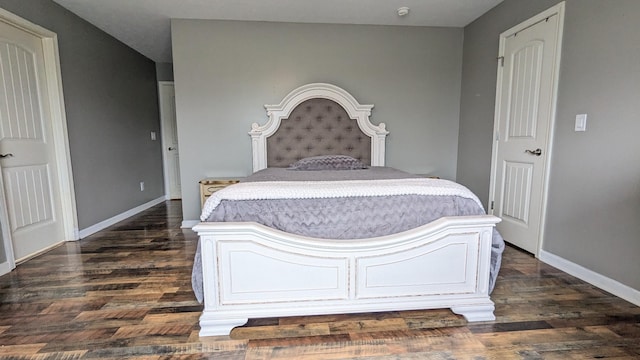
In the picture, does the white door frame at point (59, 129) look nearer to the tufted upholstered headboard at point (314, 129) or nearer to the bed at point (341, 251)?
the tufted upholstered headboard at point (314, 129)

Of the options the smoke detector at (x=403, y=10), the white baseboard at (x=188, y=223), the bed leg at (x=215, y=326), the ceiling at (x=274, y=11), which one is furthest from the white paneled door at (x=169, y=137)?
the bed leg at (x=215, y=326)

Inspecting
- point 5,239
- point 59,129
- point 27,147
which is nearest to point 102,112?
point 59,129

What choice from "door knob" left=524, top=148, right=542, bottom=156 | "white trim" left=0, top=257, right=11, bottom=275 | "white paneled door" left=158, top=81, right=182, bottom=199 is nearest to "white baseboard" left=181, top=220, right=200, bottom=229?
"white trim" left=0, top=257, right=11, bottom=275

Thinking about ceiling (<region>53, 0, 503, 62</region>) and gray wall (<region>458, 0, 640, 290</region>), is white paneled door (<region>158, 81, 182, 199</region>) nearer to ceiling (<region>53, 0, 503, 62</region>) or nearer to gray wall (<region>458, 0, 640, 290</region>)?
ceiling (<region>53, 0, 503, 62</region>)

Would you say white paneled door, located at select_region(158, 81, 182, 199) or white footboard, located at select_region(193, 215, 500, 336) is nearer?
white footboard, located at select_region(193, 215, 500, 336)

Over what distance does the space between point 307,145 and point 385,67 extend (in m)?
1.26

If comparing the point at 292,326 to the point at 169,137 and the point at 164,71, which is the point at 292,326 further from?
the point at 164,71

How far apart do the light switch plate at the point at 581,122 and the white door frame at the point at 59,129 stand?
430 cm

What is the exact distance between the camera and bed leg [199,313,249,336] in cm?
147

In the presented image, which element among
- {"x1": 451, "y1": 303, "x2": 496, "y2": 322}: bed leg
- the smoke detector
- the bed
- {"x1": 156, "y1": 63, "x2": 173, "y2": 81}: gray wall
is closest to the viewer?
the bed

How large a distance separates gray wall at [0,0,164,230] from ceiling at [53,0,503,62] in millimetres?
248

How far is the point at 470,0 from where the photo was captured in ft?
9.02

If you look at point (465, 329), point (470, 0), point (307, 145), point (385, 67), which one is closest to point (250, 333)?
point (465, 329)

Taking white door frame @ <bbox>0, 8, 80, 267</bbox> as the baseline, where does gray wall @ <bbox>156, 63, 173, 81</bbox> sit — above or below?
above
